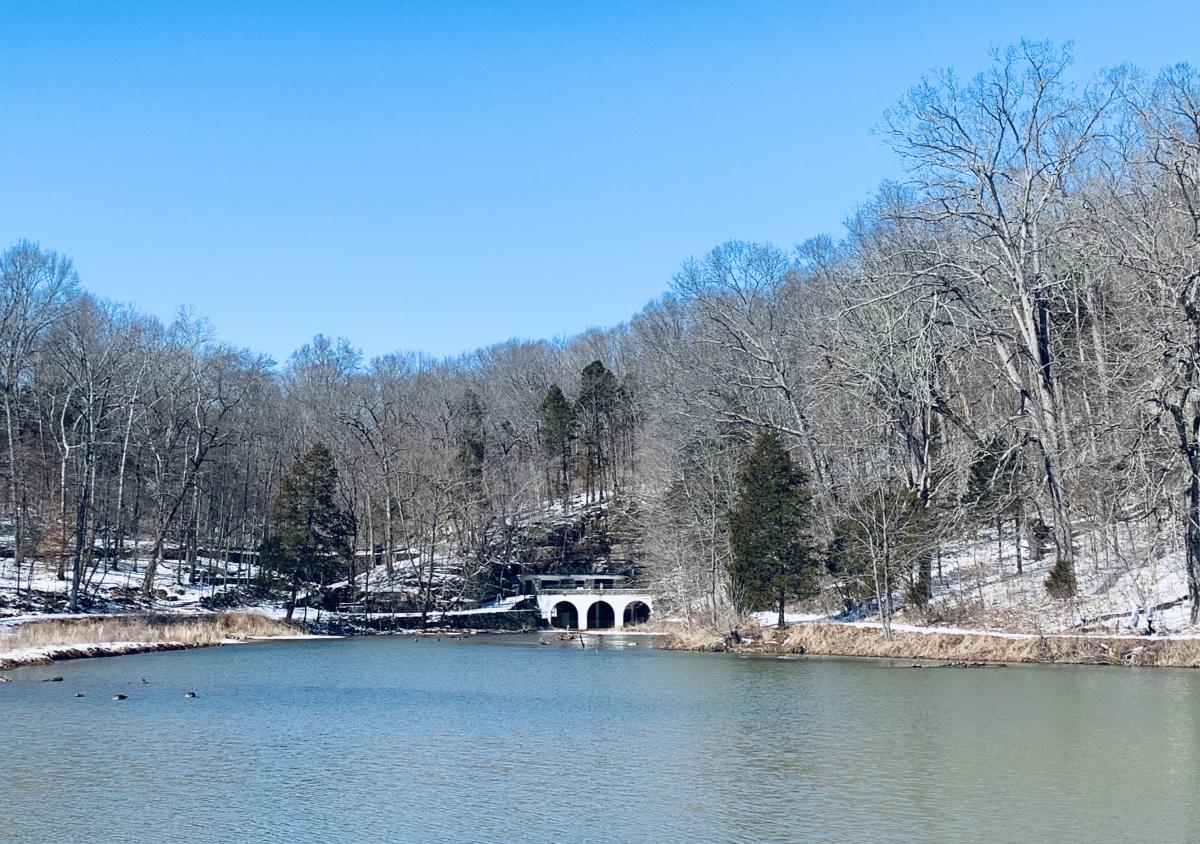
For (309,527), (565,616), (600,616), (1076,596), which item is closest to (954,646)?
(1076,596)

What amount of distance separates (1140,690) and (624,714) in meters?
12.8

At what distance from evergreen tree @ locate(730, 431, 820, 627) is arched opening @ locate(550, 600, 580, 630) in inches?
1042

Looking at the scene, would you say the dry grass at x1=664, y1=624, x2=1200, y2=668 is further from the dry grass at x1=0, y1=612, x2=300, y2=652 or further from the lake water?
the dry grass at x1=0, y1=612, x2=300, y2=652

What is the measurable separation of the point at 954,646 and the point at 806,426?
19.4 metres

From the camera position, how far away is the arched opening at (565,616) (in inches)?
2904

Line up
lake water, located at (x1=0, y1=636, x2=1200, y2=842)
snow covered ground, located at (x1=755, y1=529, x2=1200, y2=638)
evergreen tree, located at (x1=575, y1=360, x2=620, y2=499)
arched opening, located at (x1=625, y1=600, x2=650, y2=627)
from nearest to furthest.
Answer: lake water, located at (x1=0, y1=636, x2=1200, y2=842) → snow covered ground, located at (x1=755, y1=529, x2=1200, y2=638) → arched opening, located at (x1=625, y1=600, x2=650, y2=627) → evergreen tree, located at (x1=575, y1=360, x2=620, y2=499)

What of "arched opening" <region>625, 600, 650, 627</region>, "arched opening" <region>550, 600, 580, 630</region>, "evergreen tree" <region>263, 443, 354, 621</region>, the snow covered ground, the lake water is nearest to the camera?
the lake water

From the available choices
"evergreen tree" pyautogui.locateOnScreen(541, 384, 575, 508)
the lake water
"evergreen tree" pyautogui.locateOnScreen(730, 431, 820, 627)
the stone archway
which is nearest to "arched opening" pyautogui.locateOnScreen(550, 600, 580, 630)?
the stone archway

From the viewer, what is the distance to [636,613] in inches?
2972

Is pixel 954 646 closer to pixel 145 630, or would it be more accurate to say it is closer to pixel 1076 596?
pixel 1076 596

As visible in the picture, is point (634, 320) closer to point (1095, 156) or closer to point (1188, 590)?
point (1095, 156)

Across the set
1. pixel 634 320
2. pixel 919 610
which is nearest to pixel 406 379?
pixel 634 320

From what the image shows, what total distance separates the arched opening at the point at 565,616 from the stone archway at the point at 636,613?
328cm

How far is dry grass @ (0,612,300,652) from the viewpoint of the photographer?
138 feet
